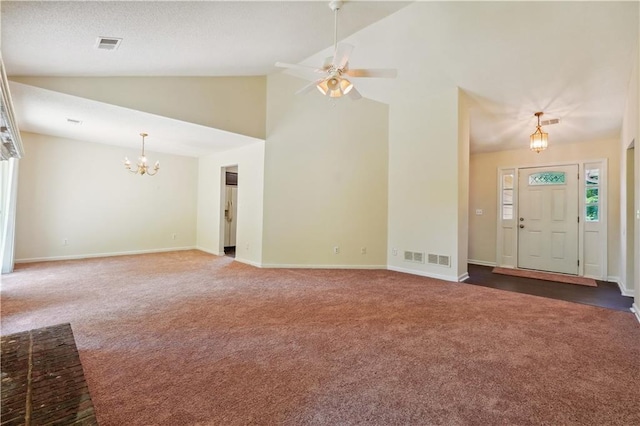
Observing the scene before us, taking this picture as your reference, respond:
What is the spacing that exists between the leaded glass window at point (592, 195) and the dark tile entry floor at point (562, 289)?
A: 3.91 ft

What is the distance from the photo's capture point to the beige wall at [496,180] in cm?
493

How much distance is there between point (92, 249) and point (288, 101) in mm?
5510

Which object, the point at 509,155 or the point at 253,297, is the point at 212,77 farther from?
the point at 509,155

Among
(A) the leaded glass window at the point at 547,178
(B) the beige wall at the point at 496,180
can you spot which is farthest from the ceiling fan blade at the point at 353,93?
(A) the leaded glass window at the point at 547,178

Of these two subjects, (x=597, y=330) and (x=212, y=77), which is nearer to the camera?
(x=597, y=330)

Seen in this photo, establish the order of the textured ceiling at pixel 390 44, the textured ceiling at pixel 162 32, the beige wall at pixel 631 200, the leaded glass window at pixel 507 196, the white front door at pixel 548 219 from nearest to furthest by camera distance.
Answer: the textured ceiling at pixel 162 32
the textured ceiling at pixel 390 44
the beige wall at pixel 631 200
the white front door at pixel 548 219
the leaded glass window at pixel 507 196

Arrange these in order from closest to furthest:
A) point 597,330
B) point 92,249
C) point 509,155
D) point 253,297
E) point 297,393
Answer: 1. point 297,393
2. point 597,330
3. point 253,297
4. point 509,155
5. point 92,249

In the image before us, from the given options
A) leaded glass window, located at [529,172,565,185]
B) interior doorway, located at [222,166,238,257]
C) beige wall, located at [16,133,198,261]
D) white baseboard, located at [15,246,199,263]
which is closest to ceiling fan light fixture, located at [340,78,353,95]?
leaded glass window, located at [529,172,565,185]

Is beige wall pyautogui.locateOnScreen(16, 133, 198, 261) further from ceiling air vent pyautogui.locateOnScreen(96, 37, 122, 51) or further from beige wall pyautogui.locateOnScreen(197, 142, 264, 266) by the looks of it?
ceiling air vent pyautogui.locateOnScreen(96, 37, 122, 51)

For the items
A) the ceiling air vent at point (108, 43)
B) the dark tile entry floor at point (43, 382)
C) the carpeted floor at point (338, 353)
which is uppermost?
the ceiling air vent at point (108, 43)

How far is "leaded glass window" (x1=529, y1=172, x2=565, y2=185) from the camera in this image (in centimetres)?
548

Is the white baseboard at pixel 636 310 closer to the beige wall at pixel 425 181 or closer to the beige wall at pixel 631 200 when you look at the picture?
the beige wall at pixel 631 200

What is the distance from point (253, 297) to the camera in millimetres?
3777

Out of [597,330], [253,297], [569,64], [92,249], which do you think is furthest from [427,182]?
[92,249]
